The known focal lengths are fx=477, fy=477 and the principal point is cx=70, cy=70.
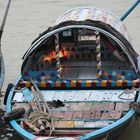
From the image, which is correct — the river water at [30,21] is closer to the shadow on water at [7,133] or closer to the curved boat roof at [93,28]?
the shadow on water at [7,133]

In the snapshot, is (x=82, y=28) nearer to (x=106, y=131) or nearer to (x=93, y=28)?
(x=93, y=28)

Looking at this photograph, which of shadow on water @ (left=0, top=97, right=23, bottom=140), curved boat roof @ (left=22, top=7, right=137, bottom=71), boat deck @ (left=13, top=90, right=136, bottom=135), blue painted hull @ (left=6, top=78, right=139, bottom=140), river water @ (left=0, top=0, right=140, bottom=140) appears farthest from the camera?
river water @ (left=0, top=0, right=140, bottom=140)

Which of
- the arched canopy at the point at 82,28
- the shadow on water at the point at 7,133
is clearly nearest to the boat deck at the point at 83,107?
the arched canopy at the point at 82,28

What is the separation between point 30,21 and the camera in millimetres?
16953

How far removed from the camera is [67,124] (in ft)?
25.0

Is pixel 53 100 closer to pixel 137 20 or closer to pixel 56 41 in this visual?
pixel 56 41

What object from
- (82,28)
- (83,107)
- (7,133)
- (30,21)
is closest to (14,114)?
(83,107)

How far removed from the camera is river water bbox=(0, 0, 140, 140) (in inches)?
527

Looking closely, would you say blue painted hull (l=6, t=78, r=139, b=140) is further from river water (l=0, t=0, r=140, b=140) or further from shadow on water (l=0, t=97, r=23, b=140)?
river water (l=0, t=0, r=140, b=140)

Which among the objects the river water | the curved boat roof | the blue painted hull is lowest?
the blue painted hull

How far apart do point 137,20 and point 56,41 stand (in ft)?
25.0

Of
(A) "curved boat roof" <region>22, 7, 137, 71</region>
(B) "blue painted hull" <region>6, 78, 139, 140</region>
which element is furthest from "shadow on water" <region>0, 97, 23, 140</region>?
(A) "curved boat roof" <region>22, 7, 137, 71</region>

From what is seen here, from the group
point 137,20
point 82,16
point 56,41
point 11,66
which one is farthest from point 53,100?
point 137,20

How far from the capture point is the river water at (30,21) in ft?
43.9
